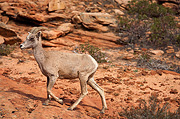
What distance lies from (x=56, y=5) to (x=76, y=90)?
12151mm

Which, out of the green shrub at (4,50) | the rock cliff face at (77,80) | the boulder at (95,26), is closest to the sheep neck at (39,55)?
the rock cliff face at (77,80)

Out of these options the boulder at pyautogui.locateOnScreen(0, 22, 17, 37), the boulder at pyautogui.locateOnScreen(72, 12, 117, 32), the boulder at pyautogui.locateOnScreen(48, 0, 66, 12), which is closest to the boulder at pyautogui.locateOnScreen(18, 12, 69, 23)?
the boulder at pyautogui.locateOnScreen(48, 0, 66, 12)

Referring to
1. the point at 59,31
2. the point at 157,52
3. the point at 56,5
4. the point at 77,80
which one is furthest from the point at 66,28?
the point at 77,80

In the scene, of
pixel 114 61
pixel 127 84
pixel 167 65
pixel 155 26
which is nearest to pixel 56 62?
pixel 127 84

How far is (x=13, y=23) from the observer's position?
17656 mm

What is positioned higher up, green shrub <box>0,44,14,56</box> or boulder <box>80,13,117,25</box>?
boulder <box>80,13,117,25</box>

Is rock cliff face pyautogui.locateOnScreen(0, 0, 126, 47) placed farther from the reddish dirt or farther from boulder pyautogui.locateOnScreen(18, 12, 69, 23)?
the reddish dirt

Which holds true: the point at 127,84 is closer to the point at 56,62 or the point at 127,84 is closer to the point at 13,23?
the point at 56,62

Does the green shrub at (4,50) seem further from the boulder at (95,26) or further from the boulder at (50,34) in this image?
the boulder at (95,26)

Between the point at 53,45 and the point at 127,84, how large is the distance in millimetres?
7868

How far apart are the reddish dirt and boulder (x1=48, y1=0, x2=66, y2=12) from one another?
689cm

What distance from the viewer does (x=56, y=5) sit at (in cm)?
1847

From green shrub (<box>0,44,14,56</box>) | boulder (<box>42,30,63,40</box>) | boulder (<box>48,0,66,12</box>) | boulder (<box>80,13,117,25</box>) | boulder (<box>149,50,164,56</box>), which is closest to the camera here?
green shrub (<box>0,44,14,56</box>)

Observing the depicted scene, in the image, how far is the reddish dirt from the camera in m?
5.40
